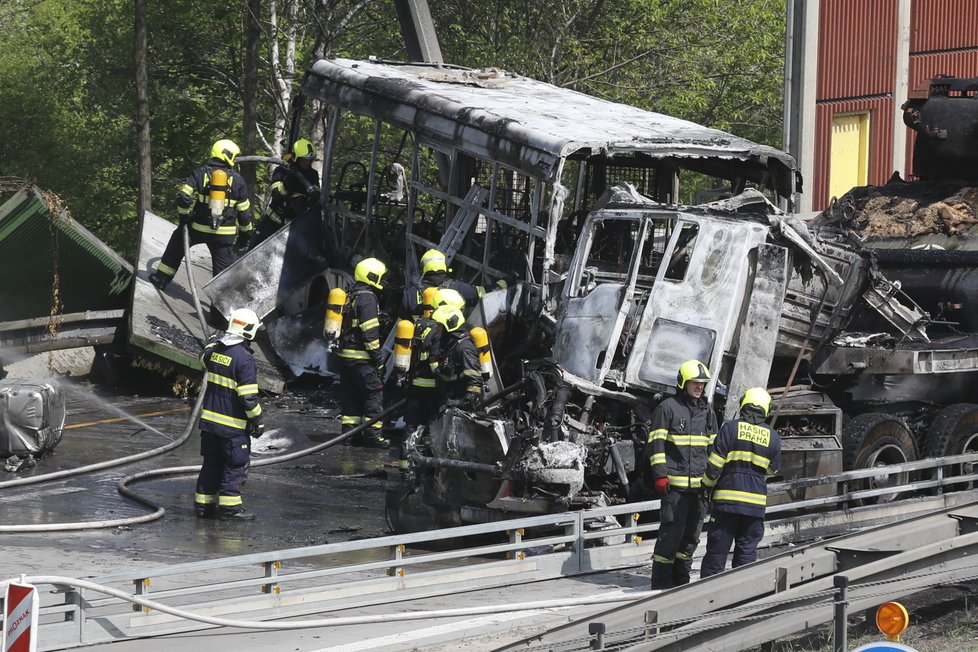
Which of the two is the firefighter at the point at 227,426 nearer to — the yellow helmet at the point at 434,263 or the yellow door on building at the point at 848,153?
the yellow helmet at the point at 434,263

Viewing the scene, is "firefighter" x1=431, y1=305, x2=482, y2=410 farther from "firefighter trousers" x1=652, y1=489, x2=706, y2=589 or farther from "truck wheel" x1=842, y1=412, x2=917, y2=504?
"truck wheel" x1=842, y1=412, x2=917, y2=504

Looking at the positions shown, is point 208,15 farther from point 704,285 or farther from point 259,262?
point 704,285

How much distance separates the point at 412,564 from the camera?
9.30 meters

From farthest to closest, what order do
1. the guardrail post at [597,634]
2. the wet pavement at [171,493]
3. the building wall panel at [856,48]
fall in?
1. the building wall panel at [856,48]
2. the wet pavement at [171,493]
3. the guardrail post at [597,634]

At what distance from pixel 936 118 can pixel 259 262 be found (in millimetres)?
6878

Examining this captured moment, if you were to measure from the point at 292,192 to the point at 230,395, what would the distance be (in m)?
6.13

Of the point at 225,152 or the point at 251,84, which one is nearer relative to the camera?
the point at 225,152

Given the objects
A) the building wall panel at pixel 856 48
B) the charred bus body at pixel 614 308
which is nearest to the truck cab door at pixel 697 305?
the charred bus body at pixel 614 308

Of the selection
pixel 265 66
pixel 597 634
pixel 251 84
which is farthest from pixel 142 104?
pixel 597 634

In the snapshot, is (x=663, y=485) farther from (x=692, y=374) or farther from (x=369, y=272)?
(x=369, y=272)

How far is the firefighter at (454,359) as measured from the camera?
11.2 meters

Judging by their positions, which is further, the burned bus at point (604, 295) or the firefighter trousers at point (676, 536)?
the burned bus at point (604, 295)

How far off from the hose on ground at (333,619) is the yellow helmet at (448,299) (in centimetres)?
344

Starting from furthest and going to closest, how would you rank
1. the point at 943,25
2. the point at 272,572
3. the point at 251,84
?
the point at 943,25, the point at 251,84, the point at 272,572
